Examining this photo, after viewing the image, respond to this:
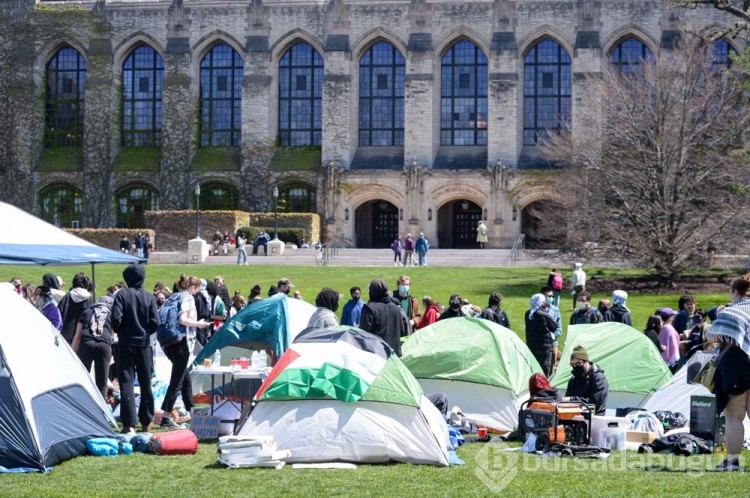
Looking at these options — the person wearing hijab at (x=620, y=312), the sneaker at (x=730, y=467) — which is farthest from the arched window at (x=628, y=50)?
the sneaker at (x=730, y=467)

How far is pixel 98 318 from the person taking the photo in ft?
43.7

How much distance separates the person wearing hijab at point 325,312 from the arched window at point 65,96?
4254 centimetres

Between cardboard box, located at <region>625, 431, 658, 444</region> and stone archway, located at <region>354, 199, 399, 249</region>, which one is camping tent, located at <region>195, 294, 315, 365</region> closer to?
cardboard box, located at <region>625, 431, 658, 444</region>

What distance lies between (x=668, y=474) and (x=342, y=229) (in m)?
40.3

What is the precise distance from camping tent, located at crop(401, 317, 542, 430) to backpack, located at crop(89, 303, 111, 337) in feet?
11.9

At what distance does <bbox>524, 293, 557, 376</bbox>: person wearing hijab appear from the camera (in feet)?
52.0

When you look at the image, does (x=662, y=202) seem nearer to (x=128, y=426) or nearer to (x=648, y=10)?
(x=648, y=10)

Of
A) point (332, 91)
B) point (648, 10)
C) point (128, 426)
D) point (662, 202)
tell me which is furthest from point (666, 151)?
point (128, 426)

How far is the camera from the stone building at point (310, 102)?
162 feet

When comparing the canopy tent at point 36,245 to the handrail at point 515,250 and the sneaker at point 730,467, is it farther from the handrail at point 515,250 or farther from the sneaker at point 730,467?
the handrail at point 515,250

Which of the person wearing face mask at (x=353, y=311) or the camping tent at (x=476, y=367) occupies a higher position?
the person wearing face mask at (x=353, y=311)

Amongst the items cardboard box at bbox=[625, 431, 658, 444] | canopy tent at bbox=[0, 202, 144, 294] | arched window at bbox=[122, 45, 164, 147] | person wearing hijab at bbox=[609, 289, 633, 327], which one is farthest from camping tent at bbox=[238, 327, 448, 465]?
arched window at bbox=[122, 45, 164, 147]

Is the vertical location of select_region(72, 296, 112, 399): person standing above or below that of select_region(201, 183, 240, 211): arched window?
below

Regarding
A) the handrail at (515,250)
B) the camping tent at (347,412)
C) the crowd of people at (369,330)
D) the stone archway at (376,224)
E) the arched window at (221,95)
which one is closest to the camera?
the crowd of people at (369,330)
